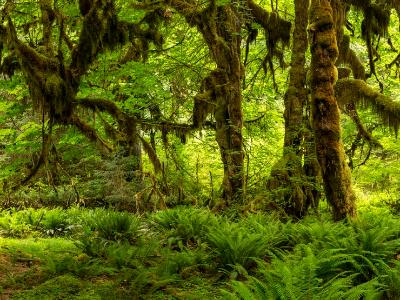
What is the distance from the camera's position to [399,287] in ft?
13.7

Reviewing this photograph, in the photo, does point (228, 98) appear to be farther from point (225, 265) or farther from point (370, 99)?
point (225, 265)

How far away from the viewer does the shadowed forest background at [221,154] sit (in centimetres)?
527

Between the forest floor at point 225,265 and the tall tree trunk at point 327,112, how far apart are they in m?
0.49

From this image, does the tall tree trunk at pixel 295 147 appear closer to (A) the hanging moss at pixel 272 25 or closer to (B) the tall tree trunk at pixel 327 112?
(A) the hanging moss at pixel 272 25

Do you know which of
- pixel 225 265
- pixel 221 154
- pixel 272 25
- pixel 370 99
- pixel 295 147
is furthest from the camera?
pixel 272 25

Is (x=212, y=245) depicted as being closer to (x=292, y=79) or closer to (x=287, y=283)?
(x=287, y=283)

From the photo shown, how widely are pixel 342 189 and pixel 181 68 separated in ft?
21.6

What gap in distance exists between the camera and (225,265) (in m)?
6.05

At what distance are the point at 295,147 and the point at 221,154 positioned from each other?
6.35 ft

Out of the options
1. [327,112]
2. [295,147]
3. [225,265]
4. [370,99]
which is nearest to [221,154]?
[295,147]

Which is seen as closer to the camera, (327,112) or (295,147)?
(327,112)

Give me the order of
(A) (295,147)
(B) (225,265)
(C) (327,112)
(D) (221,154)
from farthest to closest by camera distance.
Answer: (D) (221,154)
(A) (295,147)
(C) (327,112)
(B) (225,265)

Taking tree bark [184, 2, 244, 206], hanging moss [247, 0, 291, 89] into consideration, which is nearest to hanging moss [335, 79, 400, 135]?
tree bark [184, 2, 244, 206]

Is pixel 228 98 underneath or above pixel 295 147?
above
